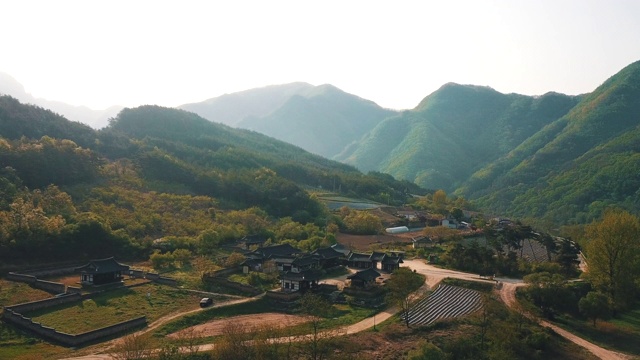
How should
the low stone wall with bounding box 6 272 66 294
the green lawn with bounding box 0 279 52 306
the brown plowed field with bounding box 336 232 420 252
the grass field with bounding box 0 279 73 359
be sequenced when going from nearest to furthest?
1. the grass field with bounding box 0 279 73 359
2. the green lawn with bounding box 0 279 52 306
3. the low stone wall with bounding box 6 272 66 294
4. the brown plowed field with bounding box 336 232 420 252

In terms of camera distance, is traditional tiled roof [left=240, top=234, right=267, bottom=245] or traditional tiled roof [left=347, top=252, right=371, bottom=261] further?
traditional tiled roof [left=240, top=234, right=267, bottom=245]

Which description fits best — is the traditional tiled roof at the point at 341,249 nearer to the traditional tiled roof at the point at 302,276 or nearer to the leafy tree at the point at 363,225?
the traditional tiled roof at the point at 302,276

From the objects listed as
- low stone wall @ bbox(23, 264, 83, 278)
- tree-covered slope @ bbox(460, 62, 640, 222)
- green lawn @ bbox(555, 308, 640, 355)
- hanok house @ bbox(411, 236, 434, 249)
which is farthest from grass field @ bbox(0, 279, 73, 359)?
tree-covered slope @ bbox(460, 62, 640, 222)

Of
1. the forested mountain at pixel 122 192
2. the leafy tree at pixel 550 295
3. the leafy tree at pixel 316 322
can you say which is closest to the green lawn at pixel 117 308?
the leafy tree at pixel 316 322

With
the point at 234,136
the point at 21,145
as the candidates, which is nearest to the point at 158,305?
the point at 21,145

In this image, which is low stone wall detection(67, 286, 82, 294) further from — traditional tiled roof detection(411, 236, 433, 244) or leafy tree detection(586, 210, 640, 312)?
leafy tree detection(586, 210, 640, 312)

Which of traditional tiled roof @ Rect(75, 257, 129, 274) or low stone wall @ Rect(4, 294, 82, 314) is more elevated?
traditional tiled roof @ Rect(75, 257, 129, 274)

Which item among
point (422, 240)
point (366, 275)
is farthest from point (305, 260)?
point (422, 240)

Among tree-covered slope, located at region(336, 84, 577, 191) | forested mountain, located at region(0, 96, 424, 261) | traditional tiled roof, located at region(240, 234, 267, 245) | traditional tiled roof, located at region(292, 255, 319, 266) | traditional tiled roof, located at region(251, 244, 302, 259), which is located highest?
tree-covered slope, located at region(336, 84, 577, 191)
